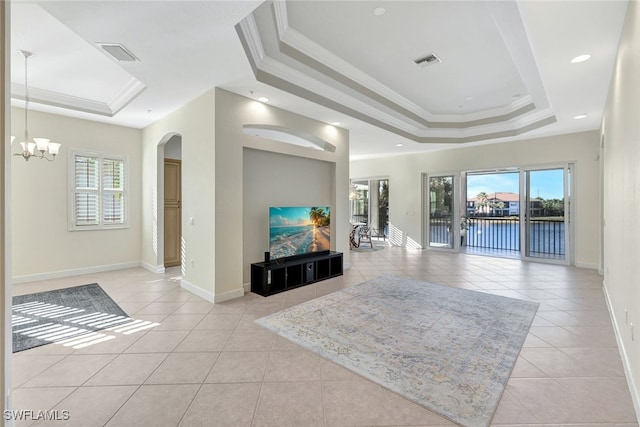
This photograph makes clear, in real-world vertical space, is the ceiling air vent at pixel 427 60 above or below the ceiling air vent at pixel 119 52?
above

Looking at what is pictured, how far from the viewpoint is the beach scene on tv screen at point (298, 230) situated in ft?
15.0

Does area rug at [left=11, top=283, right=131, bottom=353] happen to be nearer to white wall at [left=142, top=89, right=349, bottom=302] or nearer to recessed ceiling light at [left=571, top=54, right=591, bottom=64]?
white wall at [left=142, top=89, right=349, bottom=302]

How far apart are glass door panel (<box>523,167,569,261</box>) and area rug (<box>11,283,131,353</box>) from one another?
316 inches

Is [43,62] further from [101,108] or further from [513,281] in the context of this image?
[513,281]

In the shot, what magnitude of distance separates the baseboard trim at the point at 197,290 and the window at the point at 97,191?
2482 millimetres

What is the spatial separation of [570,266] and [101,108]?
383 inches

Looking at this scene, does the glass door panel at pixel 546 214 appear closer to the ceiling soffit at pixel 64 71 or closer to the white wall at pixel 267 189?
the white wall at pixel 267 189

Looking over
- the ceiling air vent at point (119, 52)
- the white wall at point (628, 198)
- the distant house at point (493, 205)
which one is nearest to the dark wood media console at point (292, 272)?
the ceiling air vent at point (119, 52)

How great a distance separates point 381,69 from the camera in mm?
4355

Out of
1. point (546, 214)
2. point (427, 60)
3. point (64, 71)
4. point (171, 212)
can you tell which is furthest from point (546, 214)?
point (64, 71)

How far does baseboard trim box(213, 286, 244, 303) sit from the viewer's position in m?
3.95

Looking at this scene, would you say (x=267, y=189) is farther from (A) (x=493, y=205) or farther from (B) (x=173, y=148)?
(A) (x=493, y=205)

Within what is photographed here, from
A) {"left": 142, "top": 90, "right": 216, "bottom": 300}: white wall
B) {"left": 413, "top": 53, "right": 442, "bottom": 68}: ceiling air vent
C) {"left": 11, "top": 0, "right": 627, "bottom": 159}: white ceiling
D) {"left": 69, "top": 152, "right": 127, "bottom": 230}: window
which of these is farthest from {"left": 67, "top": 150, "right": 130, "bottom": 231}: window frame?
{"left": 413, "top": 53, "right": 442, "bottom": 68}: ceiling air vent

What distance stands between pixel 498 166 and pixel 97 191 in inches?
350
